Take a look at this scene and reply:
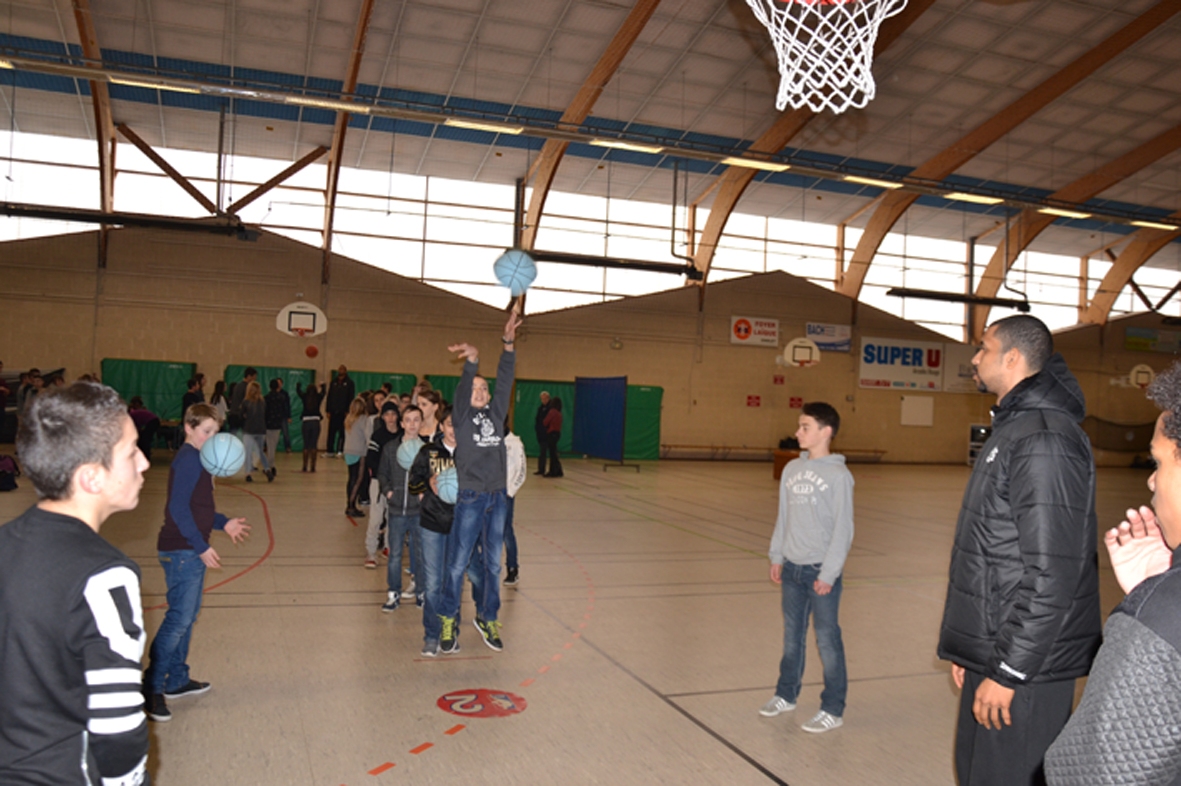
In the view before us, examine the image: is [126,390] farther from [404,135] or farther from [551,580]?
[551,580]

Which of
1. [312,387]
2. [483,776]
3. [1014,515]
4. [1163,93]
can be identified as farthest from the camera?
[1163,93]

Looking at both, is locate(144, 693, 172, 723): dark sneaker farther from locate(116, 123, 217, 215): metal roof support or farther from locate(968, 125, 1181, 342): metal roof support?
locate(968, 125, 1181, 342): metal roof support

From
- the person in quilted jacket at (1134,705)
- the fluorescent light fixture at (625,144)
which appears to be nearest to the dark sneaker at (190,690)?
the person in quilted jacket at (1134,705)

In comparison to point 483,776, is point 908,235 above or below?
above

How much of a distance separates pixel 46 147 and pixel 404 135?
8.77 meters

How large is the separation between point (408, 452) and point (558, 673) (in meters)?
2.22

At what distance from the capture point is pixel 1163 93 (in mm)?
20172

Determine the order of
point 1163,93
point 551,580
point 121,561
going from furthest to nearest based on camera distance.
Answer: point 1163,93 < point 551,580 < point 121,561

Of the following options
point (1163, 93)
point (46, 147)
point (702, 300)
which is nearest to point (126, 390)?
point (46, 147)

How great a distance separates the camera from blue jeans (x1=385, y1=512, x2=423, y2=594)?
6797 mm

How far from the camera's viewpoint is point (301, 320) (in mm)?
22281

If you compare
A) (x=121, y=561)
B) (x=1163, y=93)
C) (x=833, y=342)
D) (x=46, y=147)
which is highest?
(x=1163, y=93)

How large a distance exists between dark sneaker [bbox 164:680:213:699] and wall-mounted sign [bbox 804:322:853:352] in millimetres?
25106

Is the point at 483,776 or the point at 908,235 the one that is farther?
the point at 908,235
